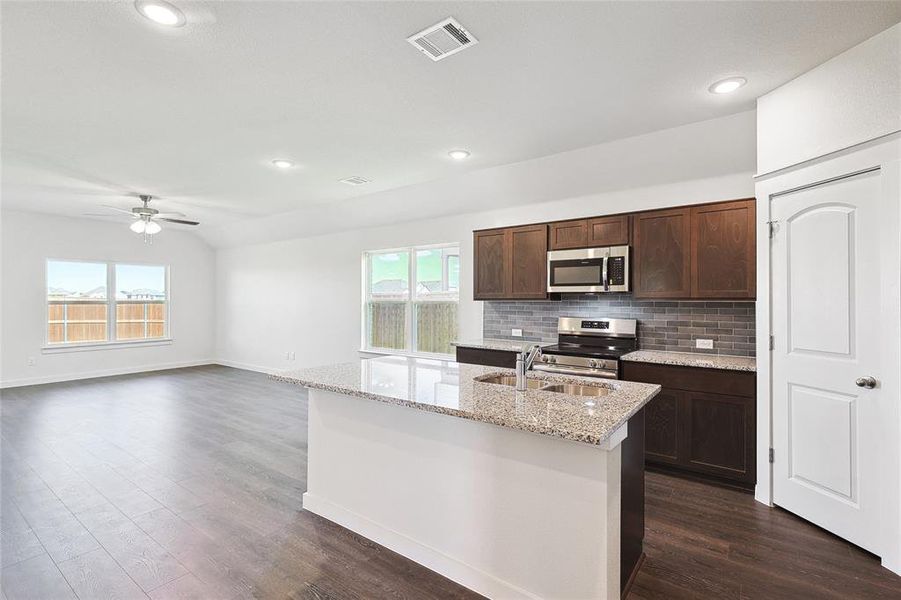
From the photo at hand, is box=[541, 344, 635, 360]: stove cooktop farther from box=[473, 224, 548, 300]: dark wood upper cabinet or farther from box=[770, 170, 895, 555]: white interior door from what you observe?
box=[770, 170, 895, 555]: white interior door

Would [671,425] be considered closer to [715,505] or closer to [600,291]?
[715,505]

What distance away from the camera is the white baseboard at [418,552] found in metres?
2.04

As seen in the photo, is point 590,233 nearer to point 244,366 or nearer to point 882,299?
point 882,299

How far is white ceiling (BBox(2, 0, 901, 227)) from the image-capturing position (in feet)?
6.87

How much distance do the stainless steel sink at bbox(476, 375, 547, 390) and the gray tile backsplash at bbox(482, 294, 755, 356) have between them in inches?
82.1

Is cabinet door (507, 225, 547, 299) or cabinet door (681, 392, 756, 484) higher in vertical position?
cabinet door (507, 225, 547, 299)

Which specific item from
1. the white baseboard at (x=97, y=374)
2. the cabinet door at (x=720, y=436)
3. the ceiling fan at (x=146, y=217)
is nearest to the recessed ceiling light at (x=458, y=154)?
the cabinet door at (x=720, y=436)

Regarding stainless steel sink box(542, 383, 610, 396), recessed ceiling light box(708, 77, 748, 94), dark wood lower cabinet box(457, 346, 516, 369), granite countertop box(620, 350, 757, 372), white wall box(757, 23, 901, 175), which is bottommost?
dark wood lower cabinet box(457, 346, 516, 369)

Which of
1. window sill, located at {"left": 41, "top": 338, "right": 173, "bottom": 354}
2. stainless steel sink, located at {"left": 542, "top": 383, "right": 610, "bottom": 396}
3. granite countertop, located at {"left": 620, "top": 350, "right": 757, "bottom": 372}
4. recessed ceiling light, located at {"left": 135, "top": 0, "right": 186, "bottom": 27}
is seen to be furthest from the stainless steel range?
window sill, located at {"left": 41, "top": 338, "right": 173, "bottom": 354}

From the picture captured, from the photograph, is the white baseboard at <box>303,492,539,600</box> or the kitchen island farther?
the white baseboard at <box>303,492,539,600</box>

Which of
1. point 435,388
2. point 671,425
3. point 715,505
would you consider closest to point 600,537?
point 435,388

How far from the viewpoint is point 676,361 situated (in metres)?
3.42

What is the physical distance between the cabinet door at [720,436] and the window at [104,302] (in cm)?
883

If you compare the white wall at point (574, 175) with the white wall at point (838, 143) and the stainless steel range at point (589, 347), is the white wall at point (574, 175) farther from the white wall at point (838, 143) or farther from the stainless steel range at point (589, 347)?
the stainless steel range at point (589, 347)
